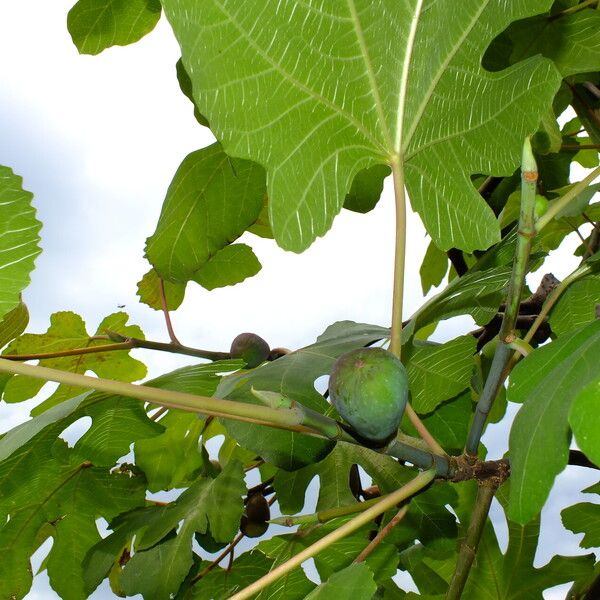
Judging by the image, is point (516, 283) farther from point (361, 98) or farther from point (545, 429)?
point (361, 98)

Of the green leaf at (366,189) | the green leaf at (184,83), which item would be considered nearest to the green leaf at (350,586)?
the green leaf at (366,189)

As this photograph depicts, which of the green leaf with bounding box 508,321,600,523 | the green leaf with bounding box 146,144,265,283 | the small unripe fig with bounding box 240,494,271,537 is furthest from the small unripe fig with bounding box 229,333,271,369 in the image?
the green leaf with bounding box 508,321,600,523

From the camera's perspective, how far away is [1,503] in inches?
52.2

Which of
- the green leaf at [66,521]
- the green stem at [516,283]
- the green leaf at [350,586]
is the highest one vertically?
the green leaf at [66,521]

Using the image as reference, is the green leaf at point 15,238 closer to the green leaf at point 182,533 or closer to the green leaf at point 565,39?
the green leaf at point 182,533

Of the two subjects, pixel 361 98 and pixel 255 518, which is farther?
pixel 255 518

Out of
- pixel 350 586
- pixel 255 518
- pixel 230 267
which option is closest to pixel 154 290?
pixel 230 267

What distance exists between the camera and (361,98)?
0.86 metres

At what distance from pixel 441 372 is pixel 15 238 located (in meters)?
0.67

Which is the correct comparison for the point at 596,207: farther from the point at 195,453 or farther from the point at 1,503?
the point at 1,503

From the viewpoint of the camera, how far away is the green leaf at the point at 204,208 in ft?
4.69

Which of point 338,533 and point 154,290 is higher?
point 154,290

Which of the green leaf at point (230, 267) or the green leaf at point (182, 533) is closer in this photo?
the green leaf at point (182, 533)

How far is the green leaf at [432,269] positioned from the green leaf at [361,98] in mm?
1175
